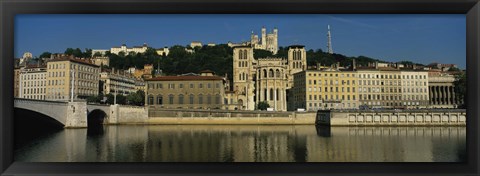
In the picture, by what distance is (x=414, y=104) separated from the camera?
1046 inches

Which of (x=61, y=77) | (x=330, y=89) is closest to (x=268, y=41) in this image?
(x=330, y=89)

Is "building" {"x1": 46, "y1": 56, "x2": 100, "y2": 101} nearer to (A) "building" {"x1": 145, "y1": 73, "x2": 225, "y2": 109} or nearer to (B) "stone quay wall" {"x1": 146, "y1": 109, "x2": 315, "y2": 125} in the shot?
(B) "stone quay wall" {"x1": 146, "y1": 109, "x2": 315, "y2": 125}

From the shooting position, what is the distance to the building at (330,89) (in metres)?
28.0

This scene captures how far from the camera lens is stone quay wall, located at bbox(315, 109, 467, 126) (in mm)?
23127

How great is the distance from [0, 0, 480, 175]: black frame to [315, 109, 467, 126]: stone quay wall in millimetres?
20450

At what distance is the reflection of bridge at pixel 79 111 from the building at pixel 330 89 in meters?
10.5

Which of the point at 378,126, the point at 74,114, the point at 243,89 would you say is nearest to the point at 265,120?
the point at 378,126

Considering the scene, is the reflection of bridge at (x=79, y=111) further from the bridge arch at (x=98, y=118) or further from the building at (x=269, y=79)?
the building at (x=269, y=79)

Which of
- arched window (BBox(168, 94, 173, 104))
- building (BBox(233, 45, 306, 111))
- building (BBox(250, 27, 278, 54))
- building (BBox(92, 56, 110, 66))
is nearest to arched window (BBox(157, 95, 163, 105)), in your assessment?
arched window (BBox(168, 94, 173, 104))

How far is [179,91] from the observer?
25891 millimetres

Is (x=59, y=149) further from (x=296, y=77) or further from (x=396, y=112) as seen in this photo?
(x=296, y=77)
